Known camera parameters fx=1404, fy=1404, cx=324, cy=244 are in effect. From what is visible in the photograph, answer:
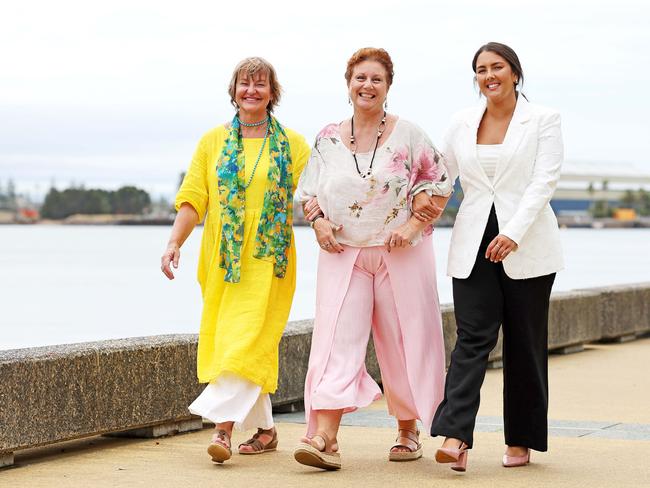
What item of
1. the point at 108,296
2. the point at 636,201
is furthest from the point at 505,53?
the point at 636,201

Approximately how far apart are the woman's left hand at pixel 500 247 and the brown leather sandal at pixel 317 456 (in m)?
1.10

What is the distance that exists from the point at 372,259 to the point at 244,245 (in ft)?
2.14

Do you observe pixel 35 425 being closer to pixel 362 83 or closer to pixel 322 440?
pixel 322 440

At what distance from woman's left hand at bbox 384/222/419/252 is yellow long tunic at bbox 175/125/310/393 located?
691mm

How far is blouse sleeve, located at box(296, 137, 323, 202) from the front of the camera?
641cm

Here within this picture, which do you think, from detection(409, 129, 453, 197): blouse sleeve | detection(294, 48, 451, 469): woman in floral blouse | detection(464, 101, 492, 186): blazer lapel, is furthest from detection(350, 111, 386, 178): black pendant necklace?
detection(464, 101, 492, 186): blazer lapel

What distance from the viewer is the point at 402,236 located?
6.19 meters

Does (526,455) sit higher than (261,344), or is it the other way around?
(261,344)

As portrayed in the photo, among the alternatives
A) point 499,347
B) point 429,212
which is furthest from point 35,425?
point 499,347

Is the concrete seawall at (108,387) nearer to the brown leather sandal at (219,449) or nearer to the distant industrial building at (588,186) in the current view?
the brown leather sandal at (219,449)

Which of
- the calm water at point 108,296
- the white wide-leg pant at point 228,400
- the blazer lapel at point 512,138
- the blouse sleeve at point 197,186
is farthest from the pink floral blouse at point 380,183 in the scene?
the calm water at point 108,296

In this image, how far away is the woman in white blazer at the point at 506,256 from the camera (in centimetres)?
605

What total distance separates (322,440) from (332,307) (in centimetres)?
61

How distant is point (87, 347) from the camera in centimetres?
675
